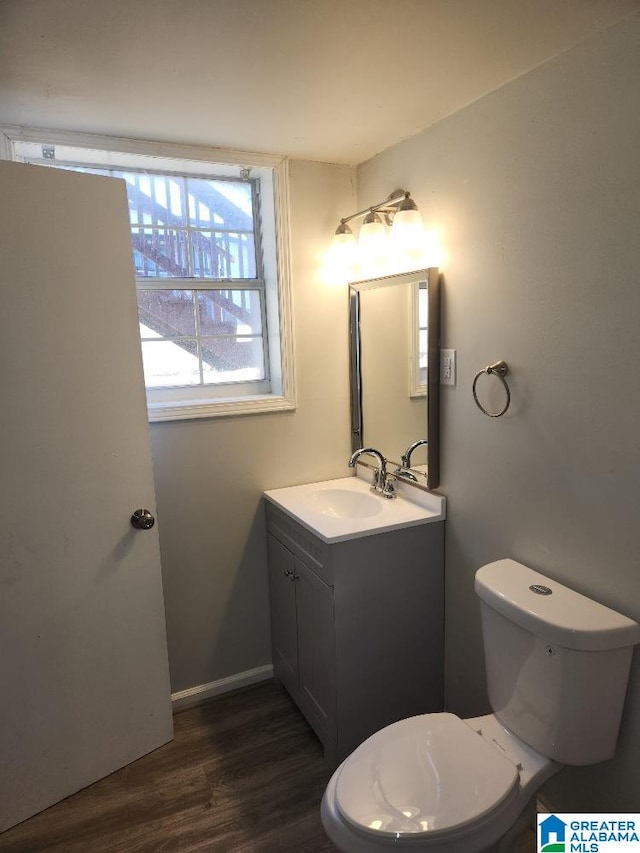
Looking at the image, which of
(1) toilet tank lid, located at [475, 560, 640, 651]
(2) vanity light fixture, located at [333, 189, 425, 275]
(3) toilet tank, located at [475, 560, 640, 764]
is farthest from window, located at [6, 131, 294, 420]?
(3) toilet tank, located at [475, 560, 640, 764]

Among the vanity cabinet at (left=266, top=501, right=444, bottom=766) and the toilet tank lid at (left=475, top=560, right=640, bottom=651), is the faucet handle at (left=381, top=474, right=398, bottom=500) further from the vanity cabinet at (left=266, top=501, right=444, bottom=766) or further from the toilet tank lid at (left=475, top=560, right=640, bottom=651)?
the toilet tank lid at (left=475, top=560, right=640, bottom=651)

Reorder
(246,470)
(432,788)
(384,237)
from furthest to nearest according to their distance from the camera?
(246,470)
(384,237)
(432,788)

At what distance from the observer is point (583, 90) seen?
1308 millimetres

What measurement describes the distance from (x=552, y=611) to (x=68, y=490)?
1432 mm

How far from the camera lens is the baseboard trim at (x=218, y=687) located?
2.24m

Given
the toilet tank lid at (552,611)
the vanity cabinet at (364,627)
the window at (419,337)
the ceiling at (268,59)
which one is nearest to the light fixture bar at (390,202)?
the ceiling at (268,59)

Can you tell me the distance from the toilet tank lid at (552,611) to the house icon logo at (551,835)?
0.53m

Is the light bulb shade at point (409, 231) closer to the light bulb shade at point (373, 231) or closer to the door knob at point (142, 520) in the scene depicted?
the light bulb shade at point (373, 231)

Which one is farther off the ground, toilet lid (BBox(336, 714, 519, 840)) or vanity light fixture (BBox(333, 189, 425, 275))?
vanity light fixture (BBox(333, 189, 425, 275))

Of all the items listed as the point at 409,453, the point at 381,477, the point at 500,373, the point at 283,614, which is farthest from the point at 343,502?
the point at 500,373

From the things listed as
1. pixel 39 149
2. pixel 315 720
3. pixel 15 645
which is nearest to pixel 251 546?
pixel 315 720

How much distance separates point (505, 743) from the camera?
1.43 meters

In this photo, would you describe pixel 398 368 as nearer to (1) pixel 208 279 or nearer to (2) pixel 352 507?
(2) pixel 352 507

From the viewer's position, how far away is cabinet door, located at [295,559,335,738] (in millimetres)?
1818
